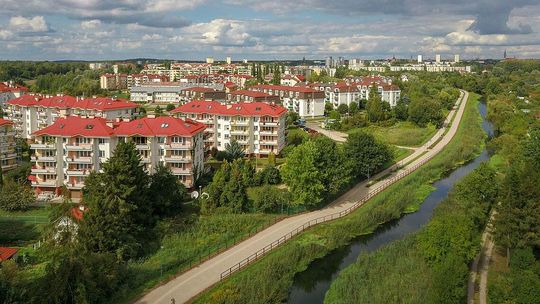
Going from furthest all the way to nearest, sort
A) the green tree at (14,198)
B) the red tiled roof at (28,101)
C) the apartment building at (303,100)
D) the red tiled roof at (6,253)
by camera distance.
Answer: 1. the apartment building at (303,100)
2. the red tiled roof at (28,101)
3. the green tree at (14,198)
4. the red tiled roof at (6,253)

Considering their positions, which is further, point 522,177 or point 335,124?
point 335,124

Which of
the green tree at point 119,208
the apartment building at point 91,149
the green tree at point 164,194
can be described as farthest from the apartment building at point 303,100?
the green tree at point 119,208

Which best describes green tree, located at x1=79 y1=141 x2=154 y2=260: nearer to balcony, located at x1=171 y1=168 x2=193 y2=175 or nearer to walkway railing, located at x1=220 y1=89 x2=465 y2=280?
walkway railing, located at x1=220 y1=89 x2=465 y2=280

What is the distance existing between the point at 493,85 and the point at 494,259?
97.8m

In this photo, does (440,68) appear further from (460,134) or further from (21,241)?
(21,241)

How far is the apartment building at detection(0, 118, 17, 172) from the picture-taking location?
39.1 metres

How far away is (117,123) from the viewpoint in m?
36.7

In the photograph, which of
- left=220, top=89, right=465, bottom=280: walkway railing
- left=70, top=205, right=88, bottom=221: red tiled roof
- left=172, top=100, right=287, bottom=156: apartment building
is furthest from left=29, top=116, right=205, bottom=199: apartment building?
left=172, top=100, right=287, bottom=156: apartment building

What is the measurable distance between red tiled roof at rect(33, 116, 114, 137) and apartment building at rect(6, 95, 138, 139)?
15.4m

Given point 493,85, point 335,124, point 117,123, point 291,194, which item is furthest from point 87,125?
point 493,85

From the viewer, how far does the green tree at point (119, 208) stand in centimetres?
2325

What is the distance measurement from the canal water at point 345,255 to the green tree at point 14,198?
1771 cm

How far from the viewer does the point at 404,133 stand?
61625 millimetres

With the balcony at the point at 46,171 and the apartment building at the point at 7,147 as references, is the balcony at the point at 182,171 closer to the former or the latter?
the balcony at the point at 46,171
